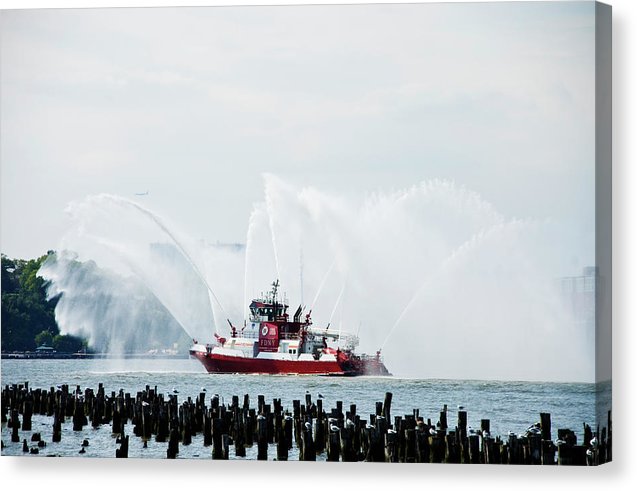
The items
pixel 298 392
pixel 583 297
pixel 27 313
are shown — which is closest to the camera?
pixel 583 297

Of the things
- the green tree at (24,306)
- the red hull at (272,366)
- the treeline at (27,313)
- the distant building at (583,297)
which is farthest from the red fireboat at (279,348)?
the distant building at (583,297)

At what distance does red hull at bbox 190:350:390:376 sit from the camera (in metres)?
19.4

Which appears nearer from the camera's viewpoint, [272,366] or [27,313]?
[272,366]

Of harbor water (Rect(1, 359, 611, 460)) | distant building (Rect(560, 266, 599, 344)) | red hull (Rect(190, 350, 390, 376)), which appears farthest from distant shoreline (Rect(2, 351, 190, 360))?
distant building (Rect(560, 266, 599, 344))

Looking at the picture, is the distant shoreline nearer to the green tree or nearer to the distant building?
the green tree

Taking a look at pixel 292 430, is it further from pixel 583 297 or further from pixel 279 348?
pixel 583 297

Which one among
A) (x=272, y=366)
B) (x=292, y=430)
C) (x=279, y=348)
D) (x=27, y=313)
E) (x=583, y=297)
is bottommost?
(x=292, y=430)

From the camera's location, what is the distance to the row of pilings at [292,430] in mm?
18359

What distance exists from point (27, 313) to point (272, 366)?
2944mm

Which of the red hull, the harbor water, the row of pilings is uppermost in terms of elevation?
the red hull

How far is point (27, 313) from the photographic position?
19797 mm

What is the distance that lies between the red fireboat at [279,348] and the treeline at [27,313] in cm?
166

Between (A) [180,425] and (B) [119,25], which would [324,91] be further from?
(A) [180,425]

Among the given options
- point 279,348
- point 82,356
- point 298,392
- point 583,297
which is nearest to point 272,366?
point 279,348
